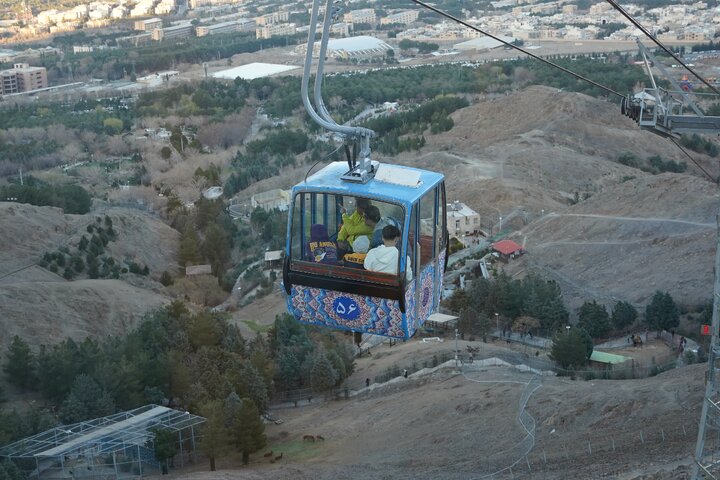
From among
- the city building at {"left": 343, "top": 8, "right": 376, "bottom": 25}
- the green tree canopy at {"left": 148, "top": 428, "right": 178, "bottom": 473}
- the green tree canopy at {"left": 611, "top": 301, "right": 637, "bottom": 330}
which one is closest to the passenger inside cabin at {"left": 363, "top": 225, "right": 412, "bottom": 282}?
the green tree canopy at {"left": 148, "top": 428, "right": 178, "bottom": 473}

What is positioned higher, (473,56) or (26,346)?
(26,346)

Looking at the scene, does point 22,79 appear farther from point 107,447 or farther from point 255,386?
point 107,447

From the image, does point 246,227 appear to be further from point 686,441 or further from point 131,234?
point 686,441

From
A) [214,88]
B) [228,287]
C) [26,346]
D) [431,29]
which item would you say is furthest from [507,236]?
[431,29]

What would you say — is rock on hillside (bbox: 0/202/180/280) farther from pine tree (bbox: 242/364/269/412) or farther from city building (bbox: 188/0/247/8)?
city building (bbox: 188/0/247/8)

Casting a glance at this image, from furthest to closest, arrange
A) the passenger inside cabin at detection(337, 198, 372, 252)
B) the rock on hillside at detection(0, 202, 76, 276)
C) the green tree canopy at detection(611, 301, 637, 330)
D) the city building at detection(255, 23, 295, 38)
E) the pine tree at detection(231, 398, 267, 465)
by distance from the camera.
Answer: the city building at detection(255, 23, 295, 38) → the rock on hillside at detection(0, 202, 76, 276) → the green tree canopy at detection(611, 301, 637, 330) → the pine tree at detection(231, 398, 267, 465) → the passenger inside cabin at detection(337, 198, 372, 252)

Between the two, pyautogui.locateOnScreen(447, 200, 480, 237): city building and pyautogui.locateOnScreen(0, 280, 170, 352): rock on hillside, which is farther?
pyautogui.locateOnScreen(447, 200, 480, 237): city building

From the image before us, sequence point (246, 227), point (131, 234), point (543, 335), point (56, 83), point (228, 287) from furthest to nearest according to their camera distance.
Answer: point (56, 83)
point (246, 227)
point (131, 234)
point (228, 287)
point (543, 335)

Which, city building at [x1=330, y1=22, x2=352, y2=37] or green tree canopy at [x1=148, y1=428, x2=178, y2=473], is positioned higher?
green tree canopy at [x1=148, y1=428, x2=178, y2=473]
